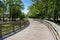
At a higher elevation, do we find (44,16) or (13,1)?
(13,1)

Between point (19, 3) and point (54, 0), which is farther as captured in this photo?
point (19, 3)

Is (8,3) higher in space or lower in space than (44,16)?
higher

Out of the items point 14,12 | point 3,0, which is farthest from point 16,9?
point 3,0

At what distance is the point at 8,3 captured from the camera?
71.9 meters

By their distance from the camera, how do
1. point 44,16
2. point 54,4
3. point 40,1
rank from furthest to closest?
point 44,16 < point 40,1 < point 54,4

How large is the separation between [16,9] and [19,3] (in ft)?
11.8

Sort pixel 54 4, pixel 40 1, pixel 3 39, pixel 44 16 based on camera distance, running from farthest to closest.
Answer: pixel 44 16, pixel 40 1, pixel 54 4, pixel 3 39

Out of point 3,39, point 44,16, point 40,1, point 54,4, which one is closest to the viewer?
point 3,39

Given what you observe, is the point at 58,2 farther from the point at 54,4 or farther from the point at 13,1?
the point at 13,1

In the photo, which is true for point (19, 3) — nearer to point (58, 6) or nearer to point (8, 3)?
point (8, 3)

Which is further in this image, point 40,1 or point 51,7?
point 40,1

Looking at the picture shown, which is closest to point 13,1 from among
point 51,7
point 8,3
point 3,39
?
point 8,3

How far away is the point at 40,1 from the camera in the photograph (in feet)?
228

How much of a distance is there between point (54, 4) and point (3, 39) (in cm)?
4190
